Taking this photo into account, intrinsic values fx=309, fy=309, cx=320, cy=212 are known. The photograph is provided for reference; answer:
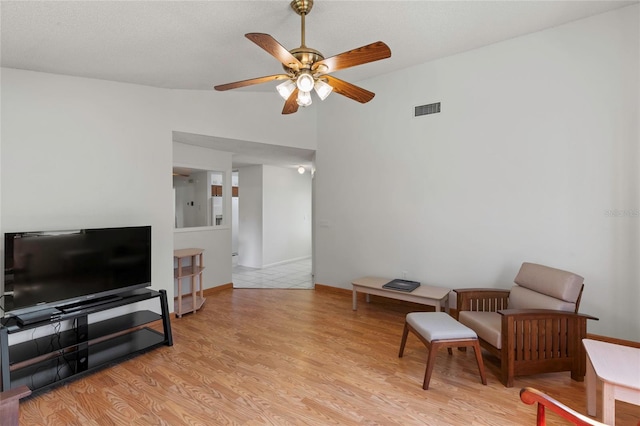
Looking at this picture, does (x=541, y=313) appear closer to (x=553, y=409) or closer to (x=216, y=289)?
(x=553, y=409)

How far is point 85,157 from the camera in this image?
3.07 metres

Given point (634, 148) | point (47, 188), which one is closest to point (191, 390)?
point (47, 188)

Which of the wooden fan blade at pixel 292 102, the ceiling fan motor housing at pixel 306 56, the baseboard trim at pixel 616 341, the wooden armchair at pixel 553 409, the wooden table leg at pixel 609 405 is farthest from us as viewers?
the baseboard trim at pixel 616 341

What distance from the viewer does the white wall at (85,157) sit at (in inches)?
106

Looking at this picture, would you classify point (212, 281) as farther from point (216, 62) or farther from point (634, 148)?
point (634, 148)

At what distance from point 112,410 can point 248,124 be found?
3536 mm

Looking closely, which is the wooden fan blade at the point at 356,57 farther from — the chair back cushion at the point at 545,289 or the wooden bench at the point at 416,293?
the wooden bench at the point at 416,293

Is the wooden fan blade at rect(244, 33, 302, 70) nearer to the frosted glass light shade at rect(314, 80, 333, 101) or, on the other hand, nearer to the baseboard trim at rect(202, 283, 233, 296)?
the frosted glass light shade at rect(314, 80, 333, 101)

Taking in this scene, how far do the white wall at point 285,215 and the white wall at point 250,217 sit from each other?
0.13 metres

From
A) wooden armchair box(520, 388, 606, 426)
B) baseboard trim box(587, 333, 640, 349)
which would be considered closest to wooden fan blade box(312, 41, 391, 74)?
wooden armchair box(520, 388, 606, 426)

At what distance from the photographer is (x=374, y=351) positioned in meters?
3.07

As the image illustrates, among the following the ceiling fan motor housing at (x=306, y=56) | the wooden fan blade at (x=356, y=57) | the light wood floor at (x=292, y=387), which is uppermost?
the ceiling fan motor housing at (x=306, y=56)

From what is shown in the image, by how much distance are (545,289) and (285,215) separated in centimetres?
577

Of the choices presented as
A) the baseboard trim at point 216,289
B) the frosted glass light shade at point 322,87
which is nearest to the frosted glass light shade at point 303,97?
the frosted glass light shade at point 322,87
